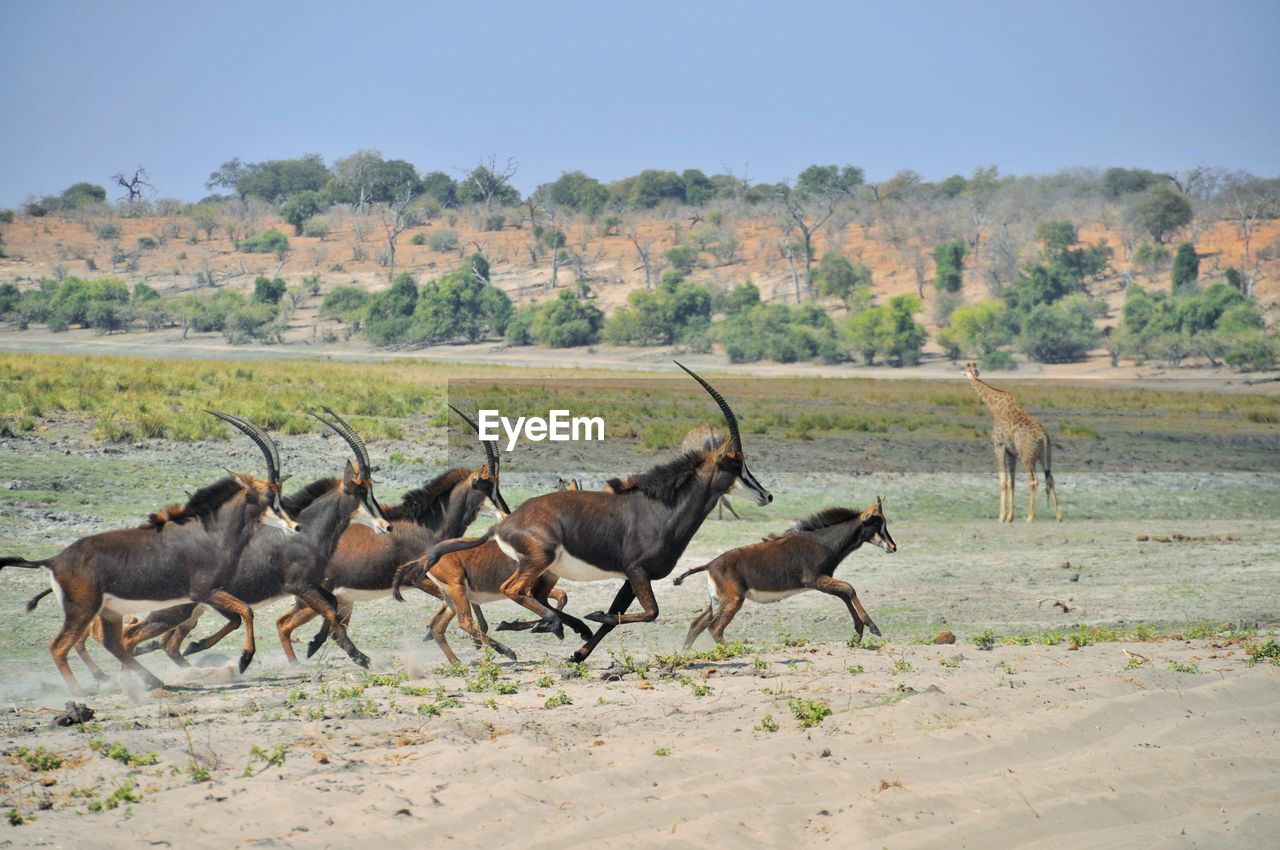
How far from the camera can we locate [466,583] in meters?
11.3

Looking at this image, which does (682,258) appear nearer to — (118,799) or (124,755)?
(124,755)

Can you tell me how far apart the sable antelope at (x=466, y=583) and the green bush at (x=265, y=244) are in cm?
7775

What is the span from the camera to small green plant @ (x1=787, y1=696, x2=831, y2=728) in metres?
8.56

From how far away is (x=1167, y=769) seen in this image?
823 centimetres

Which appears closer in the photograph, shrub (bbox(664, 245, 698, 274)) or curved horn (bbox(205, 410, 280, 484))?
curved horn (bbox(205, 410, 280, 484))

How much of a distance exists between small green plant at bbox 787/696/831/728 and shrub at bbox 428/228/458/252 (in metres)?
81.1

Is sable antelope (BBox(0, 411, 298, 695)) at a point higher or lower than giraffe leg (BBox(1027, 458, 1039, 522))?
higher

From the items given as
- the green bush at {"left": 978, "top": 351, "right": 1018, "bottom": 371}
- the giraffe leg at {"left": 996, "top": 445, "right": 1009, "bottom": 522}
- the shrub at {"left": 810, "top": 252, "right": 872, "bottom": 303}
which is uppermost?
Answer: the shrub at {"left": 810, "top": 252, "right": 872, "bottom": 303}

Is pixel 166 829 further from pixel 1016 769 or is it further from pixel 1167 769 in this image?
pixel 1167 769

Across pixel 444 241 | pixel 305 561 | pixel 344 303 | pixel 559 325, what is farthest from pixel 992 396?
pixel 444 241

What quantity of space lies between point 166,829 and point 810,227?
282 feet

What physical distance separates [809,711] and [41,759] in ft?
13.3

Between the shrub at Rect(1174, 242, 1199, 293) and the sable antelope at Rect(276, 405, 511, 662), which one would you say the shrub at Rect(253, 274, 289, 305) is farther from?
the sable antelope at Rect(276, 405, 511, 662)
